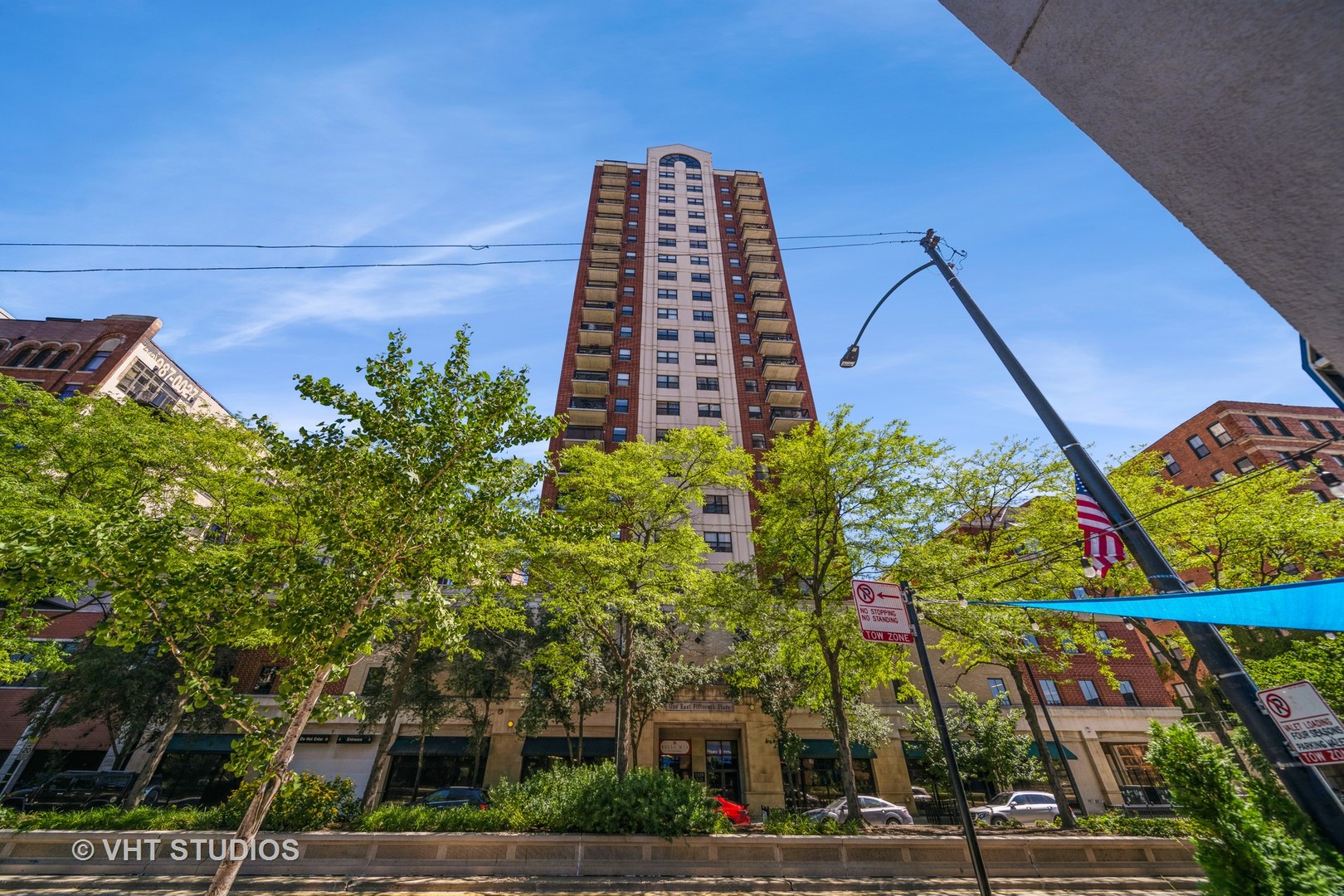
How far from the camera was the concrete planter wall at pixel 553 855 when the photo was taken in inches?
433

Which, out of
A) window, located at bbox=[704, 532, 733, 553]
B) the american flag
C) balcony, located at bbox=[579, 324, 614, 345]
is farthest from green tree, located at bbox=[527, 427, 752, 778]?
balcony, located at bbox=[579, 324, 614, 345]

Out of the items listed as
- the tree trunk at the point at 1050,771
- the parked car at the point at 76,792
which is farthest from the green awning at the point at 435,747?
the tree trunk at the point at 1050,771

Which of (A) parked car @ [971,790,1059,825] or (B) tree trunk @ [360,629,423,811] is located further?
(A) parked car @ [971,790,1059,825]

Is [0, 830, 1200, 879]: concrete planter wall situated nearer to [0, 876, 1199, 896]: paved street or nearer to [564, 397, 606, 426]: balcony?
[0, 876, 1199, 896]: paved street

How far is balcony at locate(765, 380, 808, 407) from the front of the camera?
42906 millimetres

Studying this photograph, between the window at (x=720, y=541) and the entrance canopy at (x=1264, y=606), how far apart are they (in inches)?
1094

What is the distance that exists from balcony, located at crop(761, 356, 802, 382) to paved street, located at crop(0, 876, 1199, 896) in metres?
36.8

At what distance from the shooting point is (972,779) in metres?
27.5

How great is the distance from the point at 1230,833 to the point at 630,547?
1394cm

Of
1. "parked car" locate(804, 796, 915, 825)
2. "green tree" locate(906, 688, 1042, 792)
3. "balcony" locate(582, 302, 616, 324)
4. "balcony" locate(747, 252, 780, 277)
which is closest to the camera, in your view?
"parked car" locate(804, 796, 915, 825)

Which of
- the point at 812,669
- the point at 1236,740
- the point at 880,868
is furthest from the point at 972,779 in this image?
the point at 880,868

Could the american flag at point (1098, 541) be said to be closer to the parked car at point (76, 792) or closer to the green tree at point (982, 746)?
the green tree at point (982, 746)

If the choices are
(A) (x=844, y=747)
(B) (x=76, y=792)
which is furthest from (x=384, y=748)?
(B) (x=76, y=792)

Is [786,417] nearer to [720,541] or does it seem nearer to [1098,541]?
[720,541]
